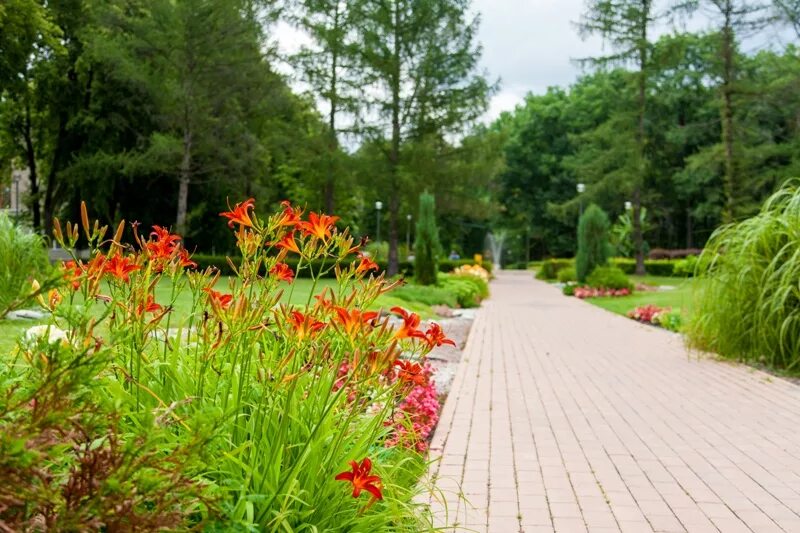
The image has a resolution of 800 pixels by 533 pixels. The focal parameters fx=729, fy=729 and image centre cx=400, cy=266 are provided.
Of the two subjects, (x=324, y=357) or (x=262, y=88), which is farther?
(x=262, y=88)

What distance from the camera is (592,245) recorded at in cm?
2486

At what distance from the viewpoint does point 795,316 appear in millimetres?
7570

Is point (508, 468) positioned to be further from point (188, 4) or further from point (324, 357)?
point (188, 4)

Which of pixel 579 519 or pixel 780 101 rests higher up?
pixel 780 101

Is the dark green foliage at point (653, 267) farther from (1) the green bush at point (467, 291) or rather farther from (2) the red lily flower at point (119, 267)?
(2) the red lily flower at point (119, 267)

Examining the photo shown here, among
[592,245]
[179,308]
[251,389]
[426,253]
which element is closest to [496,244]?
[592,245]

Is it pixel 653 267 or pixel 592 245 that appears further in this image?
pixel 653 267

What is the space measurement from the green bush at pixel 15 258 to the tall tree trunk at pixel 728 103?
2341 centimetres

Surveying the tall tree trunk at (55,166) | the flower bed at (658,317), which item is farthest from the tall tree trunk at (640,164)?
the tall tree trunk at (55,166)

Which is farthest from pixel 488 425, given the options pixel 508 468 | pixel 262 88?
pixel 262 88

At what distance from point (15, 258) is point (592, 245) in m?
19.6

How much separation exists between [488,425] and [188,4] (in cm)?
2396

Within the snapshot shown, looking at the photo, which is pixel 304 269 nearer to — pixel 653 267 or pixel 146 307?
pixel 653 267

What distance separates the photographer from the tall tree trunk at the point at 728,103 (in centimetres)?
2642
